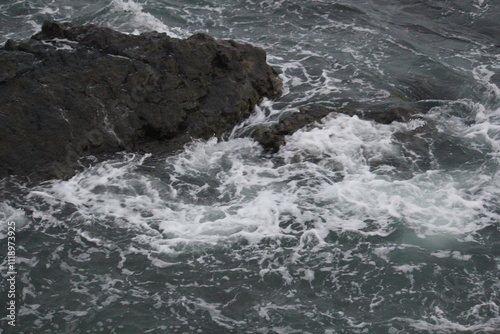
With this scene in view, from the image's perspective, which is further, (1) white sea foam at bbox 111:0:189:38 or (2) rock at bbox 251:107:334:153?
(1) white sea foam at bbox 111:0:189:38

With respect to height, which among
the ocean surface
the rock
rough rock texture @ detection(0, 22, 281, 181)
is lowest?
the ocean surface

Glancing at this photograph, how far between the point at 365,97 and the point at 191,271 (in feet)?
22.0

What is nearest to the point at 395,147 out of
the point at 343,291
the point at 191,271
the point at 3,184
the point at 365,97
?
the point at 365,97

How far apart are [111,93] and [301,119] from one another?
4004 mm

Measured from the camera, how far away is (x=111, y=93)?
13.4 m

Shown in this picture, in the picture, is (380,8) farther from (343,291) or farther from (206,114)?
(343,291)

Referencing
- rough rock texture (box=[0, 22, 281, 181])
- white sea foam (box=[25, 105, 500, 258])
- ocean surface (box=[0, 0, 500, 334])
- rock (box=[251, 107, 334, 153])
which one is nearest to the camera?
ocean surface (box=[0, 0, 500, 334])

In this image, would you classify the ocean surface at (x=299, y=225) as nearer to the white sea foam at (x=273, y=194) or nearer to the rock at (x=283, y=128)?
the white sea foam at (x=273, y=194)

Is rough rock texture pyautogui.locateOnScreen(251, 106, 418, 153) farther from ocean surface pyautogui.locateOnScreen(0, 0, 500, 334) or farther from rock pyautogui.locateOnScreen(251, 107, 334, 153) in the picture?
ocean surface pyautogui.locateOnScreen(0, 0, 500, 334)

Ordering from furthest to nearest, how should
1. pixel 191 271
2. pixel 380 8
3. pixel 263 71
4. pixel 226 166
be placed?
1. pixel 380 8
2. pixel 263 71
3. pixel 226 166
4. pixel 191 271

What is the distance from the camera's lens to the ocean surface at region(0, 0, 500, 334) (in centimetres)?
973

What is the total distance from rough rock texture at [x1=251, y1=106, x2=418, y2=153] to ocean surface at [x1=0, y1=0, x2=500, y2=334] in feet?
0.71

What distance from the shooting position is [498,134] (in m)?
14.0

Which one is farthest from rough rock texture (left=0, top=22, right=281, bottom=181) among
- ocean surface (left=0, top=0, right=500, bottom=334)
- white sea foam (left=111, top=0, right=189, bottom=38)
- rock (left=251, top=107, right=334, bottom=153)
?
white sea foam (left=111, top=0, right=189, bottom=38)
